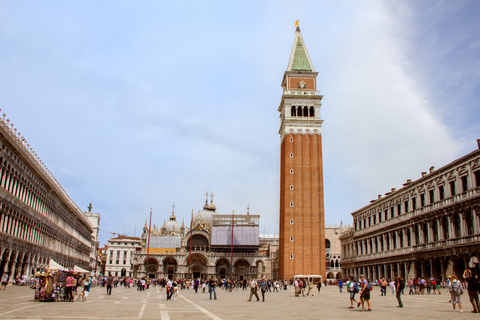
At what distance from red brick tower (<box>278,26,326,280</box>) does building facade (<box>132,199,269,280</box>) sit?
1333cm

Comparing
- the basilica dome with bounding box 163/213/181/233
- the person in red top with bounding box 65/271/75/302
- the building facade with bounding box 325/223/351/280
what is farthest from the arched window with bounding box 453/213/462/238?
the basilica dome with bounding box 163/213/181/233

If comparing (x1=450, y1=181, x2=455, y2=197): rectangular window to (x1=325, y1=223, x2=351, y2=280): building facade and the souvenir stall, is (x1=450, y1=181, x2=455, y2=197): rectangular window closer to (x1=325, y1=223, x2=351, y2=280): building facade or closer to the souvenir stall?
the souvenir stall

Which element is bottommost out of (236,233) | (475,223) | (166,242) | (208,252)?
(208,252)

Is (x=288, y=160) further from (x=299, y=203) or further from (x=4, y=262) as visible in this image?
(x=4, y=262)

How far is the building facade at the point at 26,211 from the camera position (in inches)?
1258

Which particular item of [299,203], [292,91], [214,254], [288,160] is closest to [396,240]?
[299,203]

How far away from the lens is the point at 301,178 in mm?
65375

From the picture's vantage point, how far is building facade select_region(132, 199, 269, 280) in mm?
76312

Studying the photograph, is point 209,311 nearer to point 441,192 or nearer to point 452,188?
point 452,188

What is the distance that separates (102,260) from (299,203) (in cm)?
9429

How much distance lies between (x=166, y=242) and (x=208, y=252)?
34.7 feet

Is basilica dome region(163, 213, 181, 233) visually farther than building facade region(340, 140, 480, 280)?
Yes

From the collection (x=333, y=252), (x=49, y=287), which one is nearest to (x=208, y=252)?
(x=333, y=252)

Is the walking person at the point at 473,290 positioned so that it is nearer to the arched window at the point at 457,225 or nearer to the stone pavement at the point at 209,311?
the stone pavement at the point at 209,311
